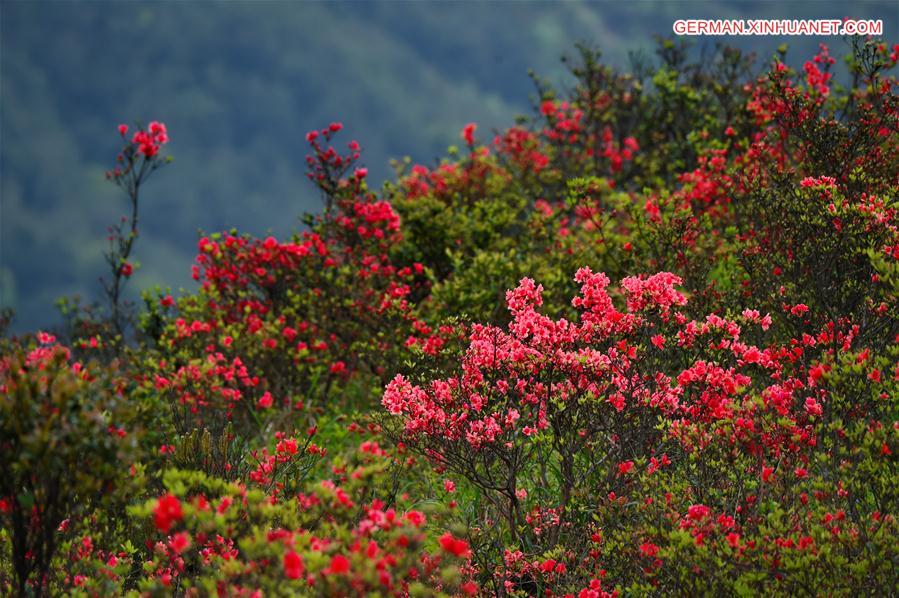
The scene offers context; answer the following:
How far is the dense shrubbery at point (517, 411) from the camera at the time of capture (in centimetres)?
419

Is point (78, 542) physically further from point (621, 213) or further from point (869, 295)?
point (621, 213)

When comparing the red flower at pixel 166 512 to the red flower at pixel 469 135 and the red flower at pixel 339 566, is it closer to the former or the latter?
the red flower at pixel 339 566

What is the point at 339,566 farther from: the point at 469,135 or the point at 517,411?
the point at 469,135

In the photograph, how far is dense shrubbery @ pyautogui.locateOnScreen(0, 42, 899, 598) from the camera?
419 cm

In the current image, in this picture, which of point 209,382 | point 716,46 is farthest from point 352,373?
point 716,46

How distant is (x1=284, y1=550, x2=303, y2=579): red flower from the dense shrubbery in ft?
0.05

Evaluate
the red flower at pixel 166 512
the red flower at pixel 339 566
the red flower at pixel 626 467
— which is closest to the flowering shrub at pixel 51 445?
the red flower at pixel 166 512

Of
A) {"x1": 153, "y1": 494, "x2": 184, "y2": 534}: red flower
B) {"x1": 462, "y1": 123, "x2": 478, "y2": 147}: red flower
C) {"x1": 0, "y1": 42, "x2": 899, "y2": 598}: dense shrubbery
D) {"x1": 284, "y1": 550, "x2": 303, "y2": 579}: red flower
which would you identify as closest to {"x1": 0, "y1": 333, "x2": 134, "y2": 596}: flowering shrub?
{"x1": 0, "y1": 42, "x2": 899, "y2": 598}: dense shrubbery

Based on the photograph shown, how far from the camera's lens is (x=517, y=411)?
607cm

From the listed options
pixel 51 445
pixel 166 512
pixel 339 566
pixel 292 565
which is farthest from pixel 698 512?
pixel 51 445

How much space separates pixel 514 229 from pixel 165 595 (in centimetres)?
1317

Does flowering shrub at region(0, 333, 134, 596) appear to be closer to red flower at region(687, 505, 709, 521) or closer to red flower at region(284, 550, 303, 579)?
red flower at region(284, 550, 303, 579)

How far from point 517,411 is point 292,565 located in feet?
9.30

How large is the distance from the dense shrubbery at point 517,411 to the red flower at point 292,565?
0.6 inches
